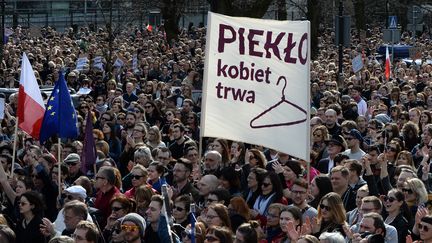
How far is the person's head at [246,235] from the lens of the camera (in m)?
9.05

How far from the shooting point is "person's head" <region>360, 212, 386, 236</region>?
916 centimetres

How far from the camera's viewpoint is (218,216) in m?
9.70

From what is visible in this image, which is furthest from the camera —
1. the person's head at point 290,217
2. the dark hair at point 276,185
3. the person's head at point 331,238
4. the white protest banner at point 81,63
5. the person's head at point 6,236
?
the white protest banner at point 81,63

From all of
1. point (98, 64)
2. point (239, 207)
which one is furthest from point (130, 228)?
point (98, 64)

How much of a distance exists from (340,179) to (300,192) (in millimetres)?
685

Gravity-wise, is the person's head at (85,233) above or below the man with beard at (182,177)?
above

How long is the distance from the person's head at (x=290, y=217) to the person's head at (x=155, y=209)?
3.24 feet

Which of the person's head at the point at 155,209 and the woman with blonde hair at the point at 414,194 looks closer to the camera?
the person's head at the point at 155,209

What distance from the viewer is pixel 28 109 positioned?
14469mm

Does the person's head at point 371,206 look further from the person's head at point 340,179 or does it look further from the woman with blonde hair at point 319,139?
the woman with blonde hair at point 319,139

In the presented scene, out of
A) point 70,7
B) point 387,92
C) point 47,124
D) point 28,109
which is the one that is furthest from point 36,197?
point 70,7

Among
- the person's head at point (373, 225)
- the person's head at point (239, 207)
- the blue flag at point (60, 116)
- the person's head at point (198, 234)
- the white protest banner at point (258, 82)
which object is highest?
the white protest banner at point (258, 82)

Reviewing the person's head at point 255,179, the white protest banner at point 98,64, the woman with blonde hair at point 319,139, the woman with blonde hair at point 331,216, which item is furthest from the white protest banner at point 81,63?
the woman with blonde hair at point 331,216

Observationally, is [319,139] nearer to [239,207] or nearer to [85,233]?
[239,207]
